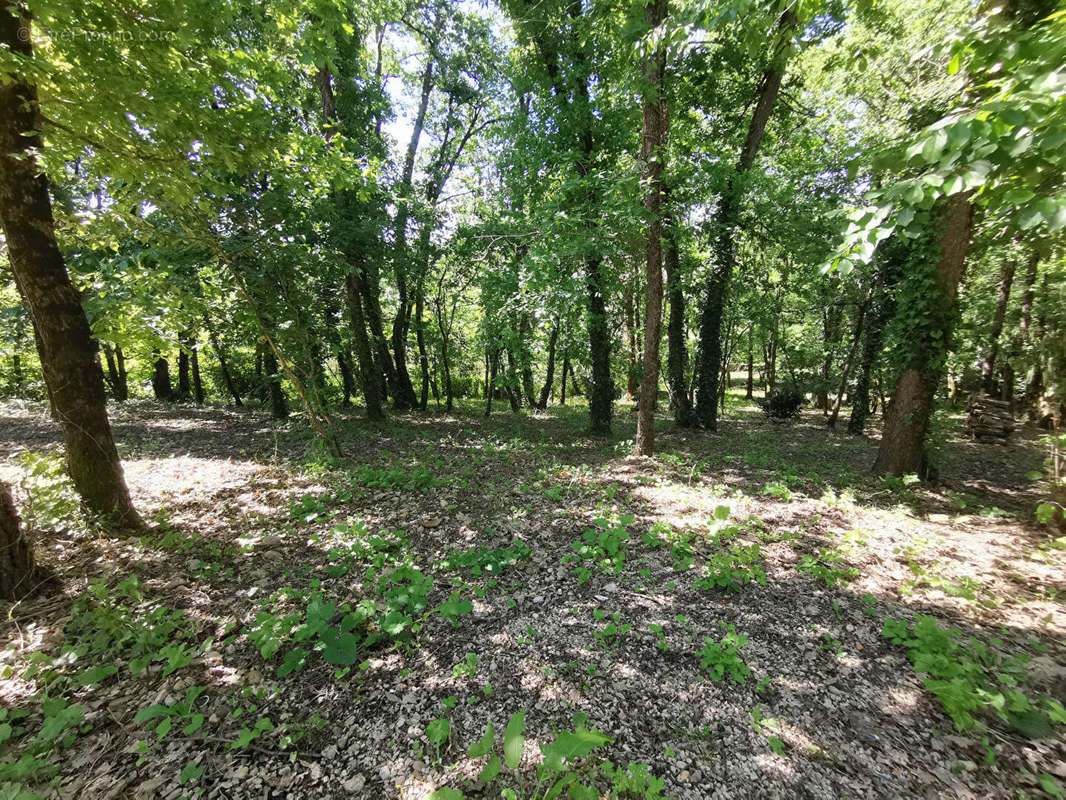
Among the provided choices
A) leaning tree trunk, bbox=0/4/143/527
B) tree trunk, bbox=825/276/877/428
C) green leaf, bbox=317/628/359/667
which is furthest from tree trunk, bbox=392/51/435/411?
tree trunk, bbox=825/276/877/428

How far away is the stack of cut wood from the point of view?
33.3ft

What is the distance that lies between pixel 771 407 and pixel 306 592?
1567cm

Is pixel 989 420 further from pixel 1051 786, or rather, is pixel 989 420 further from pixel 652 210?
pixel 1051 786

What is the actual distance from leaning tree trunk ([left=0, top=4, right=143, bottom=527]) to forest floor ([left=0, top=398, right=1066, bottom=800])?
22.0 inches

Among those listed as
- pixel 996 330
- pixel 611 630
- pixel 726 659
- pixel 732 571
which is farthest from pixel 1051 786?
pixel 996 330

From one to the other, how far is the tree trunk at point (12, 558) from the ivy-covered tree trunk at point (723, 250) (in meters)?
11.9

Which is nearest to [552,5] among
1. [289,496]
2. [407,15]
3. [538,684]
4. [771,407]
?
[407,15]

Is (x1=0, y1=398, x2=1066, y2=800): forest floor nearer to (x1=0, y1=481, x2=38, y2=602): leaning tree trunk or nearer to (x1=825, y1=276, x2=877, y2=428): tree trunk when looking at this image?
(x1=0, y1=481, x2=38, y2=602): leaning tree trunk

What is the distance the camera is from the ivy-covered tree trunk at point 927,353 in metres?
5.59

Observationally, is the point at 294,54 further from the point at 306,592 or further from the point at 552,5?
the point at 306,592

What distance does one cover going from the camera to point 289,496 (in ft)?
19.0

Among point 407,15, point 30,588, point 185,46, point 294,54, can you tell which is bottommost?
point 30,588

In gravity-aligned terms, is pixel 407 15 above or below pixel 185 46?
above

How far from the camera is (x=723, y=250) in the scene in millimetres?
10117
